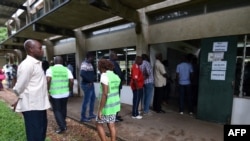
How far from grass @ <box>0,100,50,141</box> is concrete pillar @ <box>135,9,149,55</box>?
413 centimetres

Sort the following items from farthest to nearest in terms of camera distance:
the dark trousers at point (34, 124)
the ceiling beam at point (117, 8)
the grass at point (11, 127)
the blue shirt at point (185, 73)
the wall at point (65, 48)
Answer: the wall at point (65, 48) < the blue shirt at point (185, 73) < the ceiling beam at point (117, 8) < the grass at point (11, 127) < the dark trousers at point (34, 124)

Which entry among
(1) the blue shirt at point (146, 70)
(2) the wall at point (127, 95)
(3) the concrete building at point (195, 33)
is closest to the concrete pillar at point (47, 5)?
(3) the concrete building at point (195, 33)

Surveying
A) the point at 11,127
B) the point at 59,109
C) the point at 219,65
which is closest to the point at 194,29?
the point at 219,65

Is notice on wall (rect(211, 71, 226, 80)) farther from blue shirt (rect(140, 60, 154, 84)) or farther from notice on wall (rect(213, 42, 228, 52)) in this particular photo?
blue shirt (rect(140, 60, 154, 84))

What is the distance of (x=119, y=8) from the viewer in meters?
5.32

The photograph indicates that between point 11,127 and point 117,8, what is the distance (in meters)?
4.01

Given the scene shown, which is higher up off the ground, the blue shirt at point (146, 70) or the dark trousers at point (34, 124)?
the blue shirt at point (146, 70)

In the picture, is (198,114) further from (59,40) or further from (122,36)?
(59,40)

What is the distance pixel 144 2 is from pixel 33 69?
359 cm

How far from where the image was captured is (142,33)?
6535mm

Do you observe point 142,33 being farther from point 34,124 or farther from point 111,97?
point 34,124

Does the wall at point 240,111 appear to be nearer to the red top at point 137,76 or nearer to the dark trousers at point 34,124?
the red top at point 137,76

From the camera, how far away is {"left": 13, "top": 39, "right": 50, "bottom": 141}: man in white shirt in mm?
2623

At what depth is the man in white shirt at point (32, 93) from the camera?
262cm
